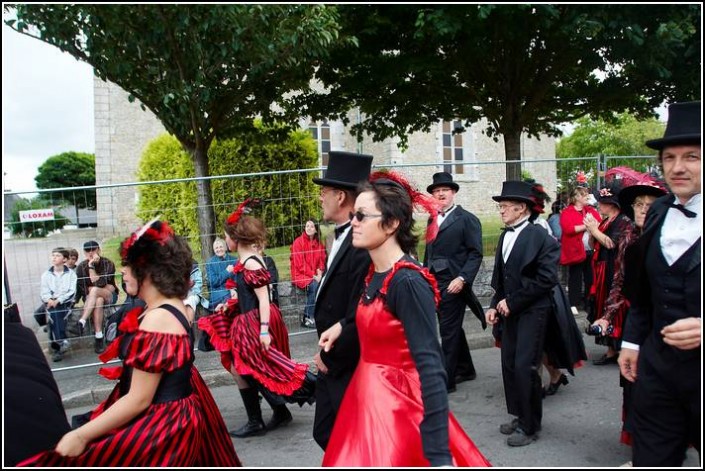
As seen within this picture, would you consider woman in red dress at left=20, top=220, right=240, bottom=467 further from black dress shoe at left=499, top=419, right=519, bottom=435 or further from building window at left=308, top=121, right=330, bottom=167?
building window at left=308, top=121, right=330, bottom=167

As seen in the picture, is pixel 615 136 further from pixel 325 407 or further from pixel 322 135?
pixel 325 407

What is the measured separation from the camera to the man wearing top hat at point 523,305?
16.2ft

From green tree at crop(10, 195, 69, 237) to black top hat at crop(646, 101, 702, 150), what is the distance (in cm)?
642

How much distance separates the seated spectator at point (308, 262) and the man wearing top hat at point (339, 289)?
4.35m

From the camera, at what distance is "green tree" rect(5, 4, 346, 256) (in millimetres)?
A: 7625

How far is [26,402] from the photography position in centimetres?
276

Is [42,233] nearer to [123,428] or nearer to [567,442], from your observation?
[123,428]

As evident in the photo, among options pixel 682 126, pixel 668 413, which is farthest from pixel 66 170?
pixel 668 413

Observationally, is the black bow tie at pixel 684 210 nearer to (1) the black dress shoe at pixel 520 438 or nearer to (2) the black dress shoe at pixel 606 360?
(1) the black dress shoe at pixel 520 438

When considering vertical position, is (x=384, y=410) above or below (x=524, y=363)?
above

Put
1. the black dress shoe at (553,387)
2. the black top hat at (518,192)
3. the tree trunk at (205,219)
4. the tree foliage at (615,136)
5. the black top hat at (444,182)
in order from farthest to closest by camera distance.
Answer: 1. the tree foliage at (615,136)
2. the tree trunk at (205,219)
3. the black top hat at (444,182)
4. the black dress shoe at (553,387)
5. the black top hat at (518,192)

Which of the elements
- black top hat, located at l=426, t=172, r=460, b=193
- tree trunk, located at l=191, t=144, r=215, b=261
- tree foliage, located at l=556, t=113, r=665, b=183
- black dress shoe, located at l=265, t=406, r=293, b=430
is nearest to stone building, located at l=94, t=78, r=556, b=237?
tree foliage, located at l=556, t=113, r=665, b=183

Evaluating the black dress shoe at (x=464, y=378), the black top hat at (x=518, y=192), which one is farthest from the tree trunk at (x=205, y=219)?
the black top hat at (x=518, y=192)

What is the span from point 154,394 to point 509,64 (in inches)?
421
